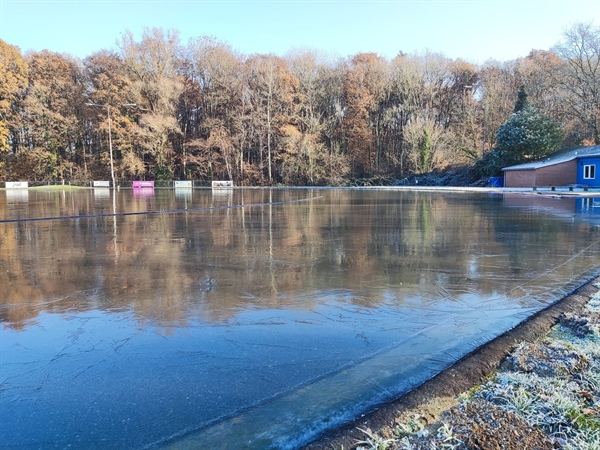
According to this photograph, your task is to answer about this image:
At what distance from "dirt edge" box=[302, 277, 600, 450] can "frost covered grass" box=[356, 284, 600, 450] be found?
0.26 ft

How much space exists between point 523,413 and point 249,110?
56705mm

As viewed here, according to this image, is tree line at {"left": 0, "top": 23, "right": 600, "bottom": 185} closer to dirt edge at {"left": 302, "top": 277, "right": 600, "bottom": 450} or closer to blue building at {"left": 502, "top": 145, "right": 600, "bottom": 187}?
blue building at {"left": 502, "top": 145, "right": 600, "bottom": 187}

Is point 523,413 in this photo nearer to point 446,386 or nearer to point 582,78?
point 446,386

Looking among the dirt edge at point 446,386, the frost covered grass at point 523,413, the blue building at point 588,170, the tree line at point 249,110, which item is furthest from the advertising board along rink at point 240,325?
the tree line at point 249,110

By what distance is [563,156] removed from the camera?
4053 centimetres

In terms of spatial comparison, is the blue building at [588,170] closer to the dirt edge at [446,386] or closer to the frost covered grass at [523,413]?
the dirt edge at [446,386]

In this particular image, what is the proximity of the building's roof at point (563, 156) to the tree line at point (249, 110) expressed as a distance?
10671 millimetres

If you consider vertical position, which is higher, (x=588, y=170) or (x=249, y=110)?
(x=249, y=110)

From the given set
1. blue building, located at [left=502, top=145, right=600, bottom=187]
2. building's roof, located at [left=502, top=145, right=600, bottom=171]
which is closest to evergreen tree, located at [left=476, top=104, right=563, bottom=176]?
building's roof, located at [left=502, top=145, right=600, bottom=171]

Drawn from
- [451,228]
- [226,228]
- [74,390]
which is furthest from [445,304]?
[226,228]

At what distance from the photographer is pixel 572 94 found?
50.2 meters

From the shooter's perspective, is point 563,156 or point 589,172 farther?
point 563,156

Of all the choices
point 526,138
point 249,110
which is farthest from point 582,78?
point 249,110

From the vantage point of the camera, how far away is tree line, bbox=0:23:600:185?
174ft
